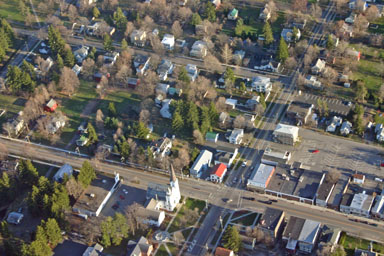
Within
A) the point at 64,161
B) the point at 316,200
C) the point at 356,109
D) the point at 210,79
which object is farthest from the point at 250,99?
the point at 64,161

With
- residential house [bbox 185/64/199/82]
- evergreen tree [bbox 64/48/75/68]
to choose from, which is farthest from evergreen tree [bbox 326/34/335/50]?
evergreen tree [bbox 64/48/75/68]

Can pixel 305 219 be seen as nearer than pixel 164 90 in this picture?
Yes

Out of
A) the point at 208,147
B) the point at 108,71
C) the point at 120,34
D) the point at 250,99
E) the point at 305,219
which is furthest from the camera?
the point at 120,34

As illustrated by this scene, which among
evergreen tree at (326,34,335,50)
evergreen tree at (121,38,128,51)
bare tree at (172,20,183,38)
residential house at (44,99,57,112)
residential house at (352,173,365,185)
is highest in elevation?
evergreen tree at (326,34,335,50)

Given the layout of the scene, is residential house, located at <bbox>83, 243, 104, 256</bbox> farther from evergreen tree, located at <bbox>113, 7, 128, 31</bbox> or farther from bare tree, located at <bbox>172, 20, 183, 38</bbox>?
evergreen tree, located at <bbox>113, 7, 128, 31</bbox>

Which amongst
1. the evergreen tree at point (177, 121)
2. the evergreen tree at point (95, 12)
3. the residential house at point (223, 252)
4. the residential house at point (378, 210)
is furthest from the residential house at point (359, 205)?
the evergreen tree at point (95, 12)

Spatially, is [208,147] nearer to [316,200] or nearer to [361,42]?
[316,200]
